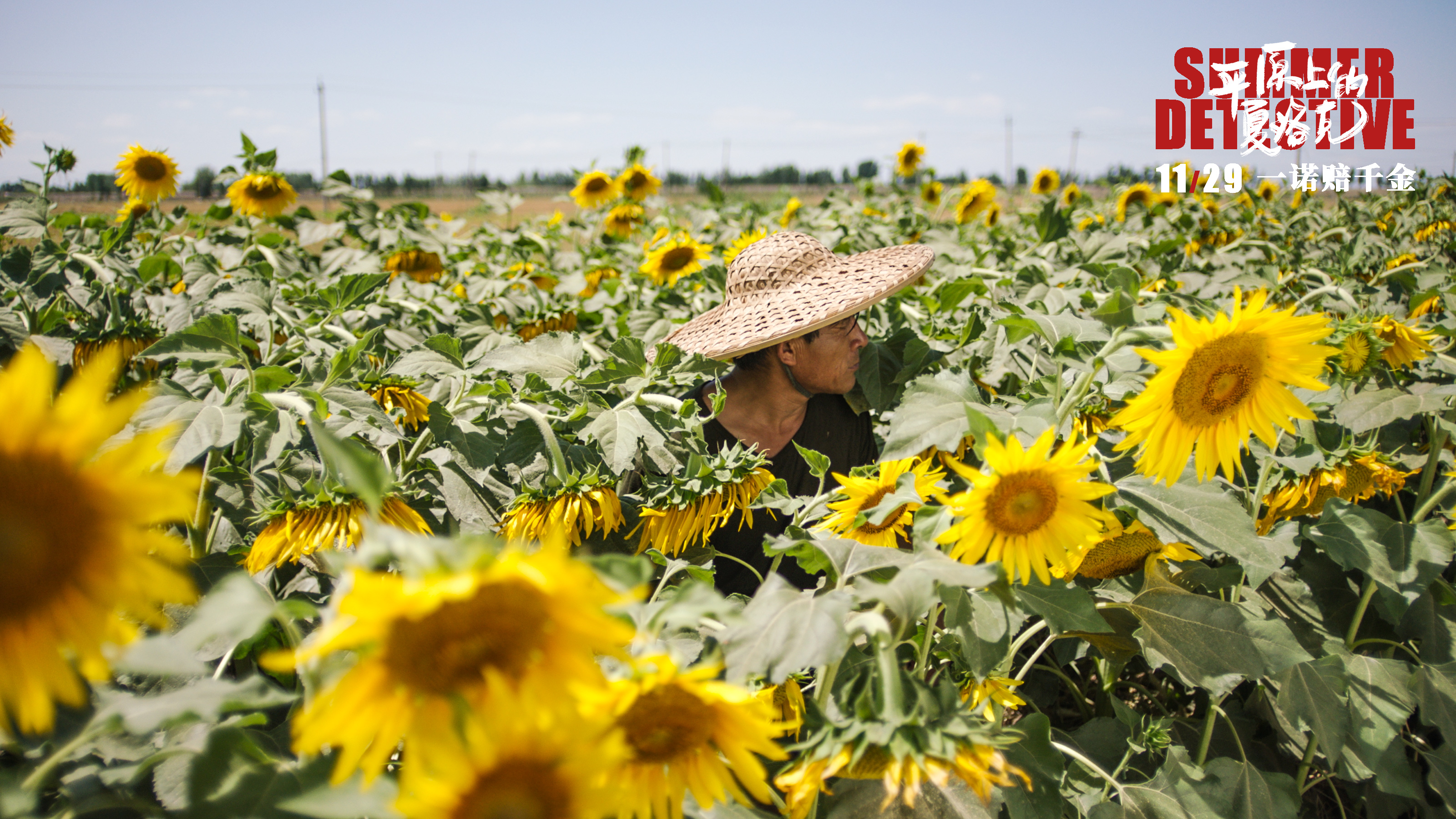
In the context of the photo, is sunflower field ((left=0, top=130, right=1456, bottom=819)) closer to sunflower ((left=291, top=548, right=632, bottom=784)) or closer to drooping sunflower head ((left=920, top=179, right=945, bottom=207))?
sunflower ((left=291, top=548, right=632, bottom=784))

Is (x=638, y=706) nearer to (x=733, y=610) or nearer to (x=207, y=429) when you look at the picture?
(x=733, y=610)

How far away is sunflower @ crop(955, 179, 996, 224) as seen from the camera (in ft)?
16.8

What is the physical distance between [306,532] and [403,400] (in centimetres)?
48

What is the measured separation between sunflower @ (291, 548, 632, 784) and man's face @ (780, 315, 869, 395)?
160 cm

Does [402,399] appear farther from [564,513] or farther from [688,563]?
[688,563]

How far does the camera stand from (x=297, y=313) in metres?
2.15

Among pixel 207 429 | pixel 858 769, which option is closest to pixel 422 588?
pixel 858 769

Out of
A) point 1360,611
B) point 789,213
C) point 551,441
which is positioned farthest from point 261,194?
point 1360,611

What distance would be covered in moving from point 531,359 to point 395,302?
0.96 meters

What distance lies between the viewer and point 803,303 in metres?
2.02

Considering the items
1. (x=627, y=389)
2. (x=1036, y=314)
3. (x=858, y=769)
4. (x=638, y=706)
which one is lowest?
(x=858, y=769)

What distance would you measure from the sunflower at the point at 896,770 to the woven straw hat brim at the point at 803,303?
1153 mm

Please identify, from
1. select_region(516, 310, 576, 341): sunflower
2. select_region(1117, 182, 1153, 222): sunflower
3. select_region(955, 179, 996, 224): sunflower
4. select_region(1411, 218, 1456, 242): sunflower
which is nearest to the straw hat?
select_region(516, 310, 576, 341): sunflower

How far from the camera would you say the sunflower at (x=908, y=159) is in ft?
20.0
